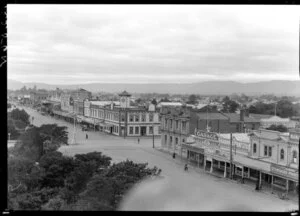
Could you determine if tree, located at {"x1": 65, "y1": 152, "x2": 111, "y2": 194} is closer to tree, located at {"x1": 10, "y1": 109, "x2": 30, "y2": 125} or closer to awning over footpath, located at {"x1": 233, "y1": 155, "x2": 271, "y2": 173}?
awning over footpath, located at {"x1": 233, "y1": 155, "x2": 271, "y2": 173}

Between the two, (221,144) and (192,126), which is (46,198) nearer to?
(221,144)

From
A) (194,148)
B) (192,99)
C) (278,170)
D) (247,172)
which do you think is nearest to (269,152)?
(247,172)

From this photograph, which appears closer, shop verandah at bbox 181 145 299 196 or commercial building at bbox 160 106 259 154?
shop verandah at bbox 181 145 299 196

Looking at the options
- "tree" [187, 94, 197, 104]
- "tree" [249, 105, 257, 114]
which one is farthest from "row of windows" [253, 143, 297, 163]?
"tree" [249, 105, 257, 114]

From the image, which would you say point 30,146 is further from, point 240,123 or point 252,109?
point 252,109

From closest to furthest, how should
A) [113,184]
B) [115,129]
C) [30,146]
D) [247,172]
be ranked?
[113,184] < [247,172] < [30,146] < [115,129]

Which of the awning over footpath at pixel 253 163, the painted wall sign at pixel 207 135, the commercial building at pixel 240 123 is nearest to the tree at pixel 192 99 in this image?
the commercial building at pixel 240 123

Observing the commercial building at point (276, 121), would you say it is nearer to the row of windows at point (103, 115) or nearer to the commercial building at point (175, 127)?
the commercial building at point (175, 127)

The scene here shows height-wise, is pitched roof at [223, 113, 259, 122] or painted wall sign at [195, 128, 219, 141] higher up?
pitched roof at [223, 113, 259, 122]

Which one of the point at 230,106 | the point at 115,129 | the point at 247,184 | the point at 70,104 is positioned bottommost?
the point at 247,184
